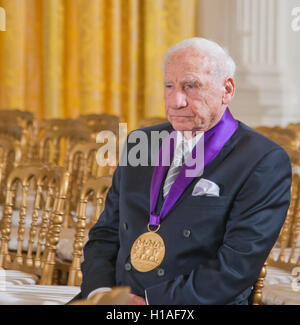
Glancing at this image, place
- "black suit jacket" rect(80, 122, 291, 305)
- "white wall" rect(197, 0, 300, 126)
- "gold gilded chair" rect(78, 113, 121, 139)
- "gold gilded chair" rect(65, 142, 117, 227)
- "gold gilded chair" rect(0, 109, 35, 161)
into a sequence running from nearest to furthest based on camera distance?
"black suit jacket" rect(80, 122, 291, 305) → "gold gilded chair" rect(65, 142, 117, 227) → "gold gilded chair" rect(0, 109, 35, 161) → "gold gilded chair" rect(78, 113, 121, 139) → "white wall" rect(197, 0, 300, 126)

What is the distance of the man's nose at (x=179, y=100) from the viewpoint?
1.96 metres

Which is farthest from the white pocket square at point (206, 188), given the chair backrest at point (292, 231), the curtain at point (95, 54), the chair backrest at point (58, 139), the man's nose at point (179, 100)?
the curtain at point (95, 54)

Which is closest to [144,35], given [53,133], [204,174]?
[53,133]

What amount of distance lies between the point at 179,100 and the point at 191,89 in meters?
0.05

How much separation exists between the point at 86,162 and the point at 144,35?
3.62 meters

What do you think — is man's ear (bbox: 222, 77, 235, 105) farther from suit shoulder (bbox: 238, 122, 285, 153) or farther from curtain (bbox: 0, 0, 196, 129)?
curtain (bbox: 0, 0, 196, 129)

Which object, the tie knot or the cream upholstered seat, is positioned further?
the cream upholstered seat

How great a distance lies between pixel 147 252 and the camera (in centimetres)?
198

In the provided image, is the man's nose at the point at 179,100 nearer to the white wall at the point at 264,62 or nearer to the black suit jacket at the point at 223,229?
the black suit jacket at the point at 223,229

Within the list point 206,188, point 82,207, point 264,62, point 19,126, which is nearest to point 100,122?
point 19,126

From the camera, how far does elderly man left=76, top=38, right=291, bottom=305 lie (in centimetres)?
190

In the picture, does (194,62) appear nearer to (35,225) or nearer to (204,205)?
(204,205)

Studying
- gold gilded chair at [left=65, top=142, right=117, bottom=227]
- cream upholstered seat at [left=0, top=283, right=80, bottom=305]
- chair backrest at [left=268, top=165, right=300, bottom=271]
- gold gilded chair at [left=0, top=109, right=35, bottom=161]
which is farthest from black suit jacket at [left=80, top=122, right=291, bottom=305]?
gold gilded chair at [left=0, top=109, right=35, bottom=161]

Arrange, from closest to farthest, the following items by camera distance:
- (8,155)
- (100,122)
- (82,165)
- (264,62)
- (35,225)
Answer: (35,225), (8,155), (82,165), (100,122), (264,62)
